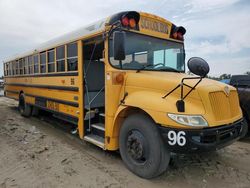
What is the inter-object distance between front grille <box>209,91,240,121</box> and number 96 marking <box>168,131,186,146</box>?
55 centimetres

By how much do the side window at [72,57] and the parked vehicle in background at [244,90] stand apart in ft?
13.1

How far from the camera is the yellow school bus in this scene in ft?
9.93

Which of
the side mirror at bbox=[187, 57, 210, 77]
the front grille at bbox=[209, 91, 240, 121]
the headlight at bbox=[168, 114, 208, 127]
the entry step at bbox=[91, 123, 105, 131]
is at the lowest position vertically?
the entry step at bbox=[91, 123, 105, 131]

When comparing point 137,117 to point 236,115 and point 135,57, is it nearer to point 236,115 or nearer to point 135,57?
point 135,57

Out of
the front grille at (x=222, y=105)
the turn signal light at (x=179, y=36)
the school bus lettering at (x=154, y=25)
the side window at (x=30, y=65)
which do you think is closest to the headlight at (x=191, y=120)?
the front grille at (x=222, y=105)

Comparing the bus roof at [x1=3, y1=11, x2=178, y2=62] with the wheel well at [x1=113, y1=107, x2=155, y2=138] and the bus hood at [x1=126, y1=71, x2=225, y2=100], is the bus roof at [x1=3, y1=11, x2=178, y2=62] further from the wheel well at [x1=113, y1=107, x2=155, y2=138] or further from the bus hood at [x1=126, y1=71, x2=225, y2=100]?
the wheel well at [x1=113, y1=107, x2=155, y2=138]

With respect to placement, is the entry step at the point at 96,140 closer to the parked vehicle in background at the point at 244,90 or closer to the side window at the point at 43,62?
the side window at the point at 43,62

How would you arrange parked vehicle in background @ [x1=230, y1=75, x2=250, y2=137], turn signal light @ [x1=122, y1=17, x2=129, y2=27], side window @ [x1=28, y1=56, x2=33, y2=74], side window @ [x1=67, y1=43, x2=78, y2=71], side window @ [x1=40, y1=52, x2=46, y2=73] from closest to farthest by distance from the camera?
1. turn signal light @ [x1=122, y1=17, x2=129, y2=27]
2. side window @ [x1=67, y1=43, x2=78, y2=71]
3. parked vehicle in background @ [x1=230, y1=75, x2=250, y2=137]
4. side window @ [x1=40, y1=52, x2=46, y2=73]
5. side window @ [x1=28, y1=56, x2=33, y2=74]

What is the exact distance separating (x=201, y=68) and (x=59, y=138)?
385cm

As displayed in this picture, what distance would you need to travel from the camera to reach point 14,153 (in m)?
4.44

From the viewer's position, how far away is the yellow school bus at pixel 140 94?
303cm

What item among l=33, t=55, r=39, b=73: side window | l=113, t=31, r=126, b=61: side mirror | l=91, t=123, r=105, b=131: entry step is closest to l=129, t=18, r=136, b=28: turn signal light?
l=113, t=31, r=126, b=61: side mirror

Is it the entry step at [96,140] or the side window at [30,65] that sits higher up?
the side window at [30,65]

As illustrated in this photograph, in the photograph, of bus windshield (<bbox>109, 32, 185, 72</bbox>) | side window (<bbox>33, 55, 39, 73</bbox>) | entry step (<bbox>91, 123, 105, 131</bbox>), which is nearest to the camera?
bus windshield (<bbox>109, 32, 185, 72</bbox>)
